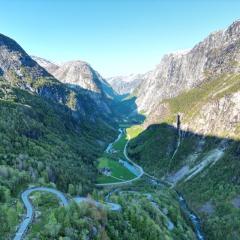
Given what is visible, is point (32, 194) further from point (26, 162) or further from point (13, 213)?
point (26, 162)

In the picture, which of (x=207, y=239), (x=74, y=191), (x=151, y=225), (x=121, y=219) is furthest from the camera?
(x=74, y=191)

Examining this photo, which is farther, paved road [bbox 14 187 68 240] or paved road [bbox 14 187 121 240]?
paved road [bbox 14 187 121 240]

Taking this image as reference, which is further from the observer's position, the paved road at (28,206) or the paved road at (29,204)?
the paved road at (29,204)

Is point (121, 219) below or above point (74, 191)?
above

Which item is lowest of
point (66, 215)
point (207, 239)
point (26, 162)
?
point (207, 239)

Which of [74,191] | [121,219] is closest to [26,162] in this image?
[74,191]

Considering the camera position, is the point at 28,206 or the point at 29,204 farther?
the point at 29,204

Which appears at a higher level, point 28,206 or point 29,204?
point 28,206

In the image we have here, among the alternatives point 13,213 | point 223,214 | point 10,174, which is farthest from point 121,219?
point 223,214

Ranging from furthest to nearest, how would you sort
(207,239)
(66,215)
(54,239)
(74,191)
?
(74,191) → (207,239) → (66,215) → (54,239)

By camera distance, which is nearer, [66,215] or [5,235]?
[5,235]
